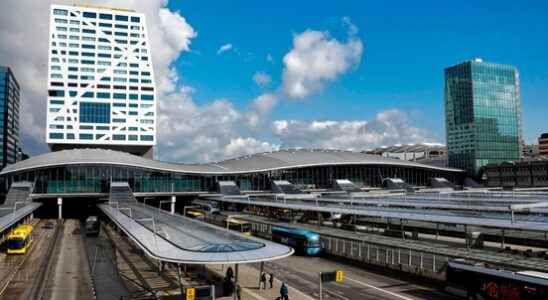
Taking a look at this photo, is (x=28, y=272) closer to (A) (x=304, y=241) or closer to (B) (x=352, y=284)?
(A) (x=304, y=241)

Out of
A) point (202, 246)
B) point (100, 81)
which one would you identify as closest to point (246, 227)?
point (202, 246)

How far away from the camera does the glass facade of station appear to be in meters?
87.5

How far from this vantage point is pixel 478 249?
37562mm

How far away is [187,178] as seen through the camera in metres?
97.3

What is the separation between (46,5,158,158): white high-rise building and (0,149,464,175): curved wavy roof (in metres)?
31.8

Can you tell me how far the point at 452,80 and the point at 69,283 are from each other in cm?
14872

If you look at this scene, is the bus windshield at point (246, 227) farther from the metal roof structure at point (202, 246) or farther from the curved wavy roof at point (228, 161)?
the curved wavy roof at point (228, 161)

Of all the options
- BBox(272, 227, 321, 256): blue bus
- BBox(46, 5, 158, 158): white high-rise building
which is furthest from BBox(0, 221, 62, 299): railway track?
BBox(46, 5, 158, 158): white high-rise building

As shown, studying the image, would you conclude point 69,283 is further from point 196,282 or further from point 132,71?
point 132,71

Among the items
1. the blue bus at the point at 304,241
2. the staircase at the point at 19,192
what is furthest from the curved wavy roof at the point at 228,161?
the blue bus at the point at 304,241

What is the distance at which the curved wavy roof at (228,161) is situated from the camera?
89375 millimetres

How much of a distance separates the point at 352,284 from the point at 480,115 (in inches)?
5404

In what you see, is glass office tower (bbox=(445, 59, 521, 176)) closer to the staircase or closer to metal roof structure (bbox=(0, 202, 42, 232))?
the staircase

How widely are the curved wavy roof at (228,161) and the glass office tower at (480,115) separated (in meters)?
33.4
